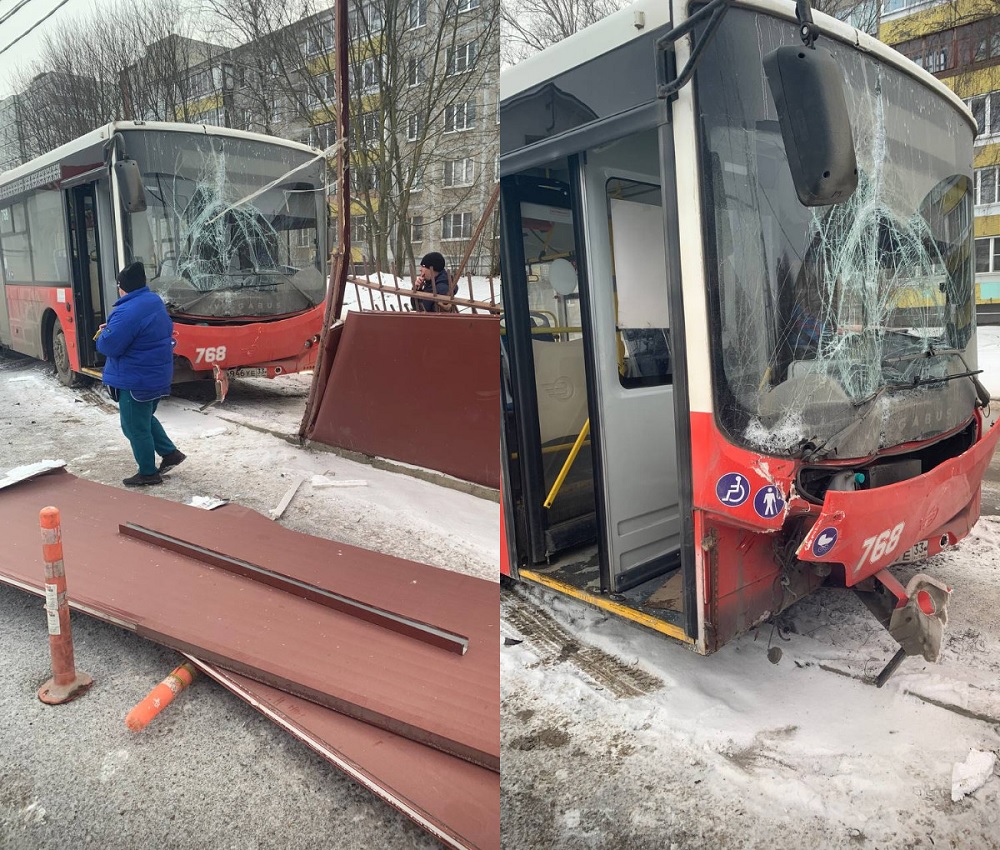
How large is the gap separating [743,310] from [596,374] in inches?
26.4

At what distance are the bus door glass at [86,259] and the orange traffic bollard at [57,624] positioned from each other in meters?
0.98

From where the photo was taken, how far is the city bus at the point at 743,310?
6.07 feet

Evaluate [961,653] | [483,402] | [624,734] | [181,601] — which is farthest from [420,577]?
[961,653]

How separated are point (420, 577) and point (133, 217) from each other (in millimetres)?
1801

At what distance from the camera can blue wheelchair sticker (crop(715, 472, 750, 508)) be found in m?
1.93

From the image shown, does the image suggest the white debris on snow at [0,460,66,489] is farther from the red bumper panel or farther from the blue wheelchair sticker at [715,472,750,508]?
the red bumper panel

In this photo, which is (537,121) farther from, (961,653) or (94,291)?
(961,653)

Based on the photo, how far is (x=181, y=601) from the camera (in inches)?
98.4

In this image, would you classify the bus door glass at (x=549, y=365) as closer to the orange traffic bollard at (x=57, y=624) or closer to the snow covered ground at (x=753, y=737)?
the snow covered ground at (x=753, y=737)

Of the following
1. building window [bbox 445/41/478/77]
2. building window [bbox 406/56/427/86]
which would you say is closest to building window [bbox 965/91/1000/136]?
building window [bbox 406/56/427/86]

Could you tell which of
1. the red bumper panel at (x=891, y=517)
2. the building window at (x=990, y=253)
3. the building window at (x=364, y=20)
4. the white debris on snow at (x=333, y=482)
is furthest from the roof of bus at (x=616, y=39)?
the building window at (x=990, y=253)

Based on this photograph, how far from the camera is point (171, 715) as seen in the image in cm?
215

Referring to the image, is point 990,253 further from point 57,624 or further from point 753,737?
point 57,624

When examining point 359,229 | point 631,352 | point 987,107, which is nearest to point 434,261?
point 631,352
